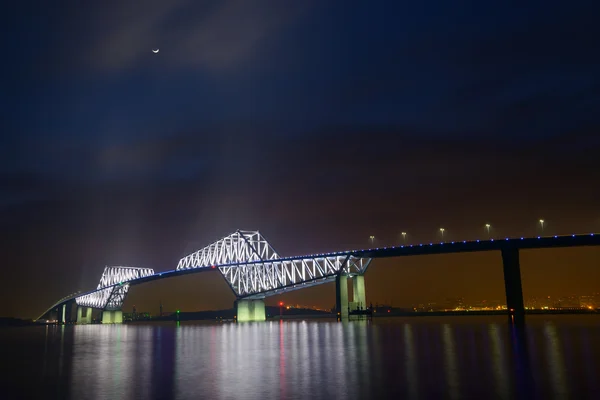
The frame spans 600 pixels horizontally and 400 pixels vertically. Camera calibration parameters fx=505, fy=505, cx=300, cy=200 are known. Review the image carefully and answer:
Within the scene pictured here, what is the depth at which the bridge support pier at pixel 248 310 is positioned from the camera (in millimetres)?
154625

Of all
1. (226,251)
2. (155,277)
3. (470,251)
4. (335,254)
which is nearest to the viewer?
(470,251)

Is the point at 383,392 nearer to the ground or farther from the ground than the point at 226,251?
nearer to the ground

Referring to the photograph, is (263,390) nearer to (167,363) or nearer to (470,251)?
(167,363)

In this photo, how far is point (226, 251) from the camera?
570 feet

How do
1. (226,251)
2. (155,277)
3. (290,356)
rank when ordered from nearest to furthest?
(290,356) < (226,251) < (155,277)

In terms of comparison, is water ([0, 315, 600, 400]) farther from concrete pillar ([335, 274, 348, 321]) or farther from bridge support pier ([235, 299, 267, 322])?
bridge support pier ([235, 299, 267, 322])

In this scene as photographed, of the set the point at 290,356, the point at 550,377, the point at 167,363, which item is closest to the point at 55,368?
the point at 167,363

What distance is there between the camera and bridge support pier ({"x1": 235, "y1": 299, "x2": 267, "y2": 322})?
A: 507 ft

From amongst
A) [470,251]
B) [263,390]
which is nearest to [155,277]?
[470,251]

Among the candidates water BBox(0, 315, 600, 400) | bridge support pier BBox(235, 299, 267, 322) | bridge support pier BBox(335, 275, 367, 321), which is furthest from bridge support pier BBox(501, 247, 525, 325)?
bridge support pier BBox(235, 299, 267, 322)

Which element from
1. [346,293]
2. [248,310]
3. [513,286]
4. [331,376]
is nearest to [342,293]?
[346,293]

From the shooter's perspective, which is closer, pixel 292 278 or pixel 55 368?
pixel 55 368

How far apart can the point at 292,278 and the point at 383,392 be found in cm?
12750

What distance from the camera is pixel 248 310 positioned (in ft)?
512
